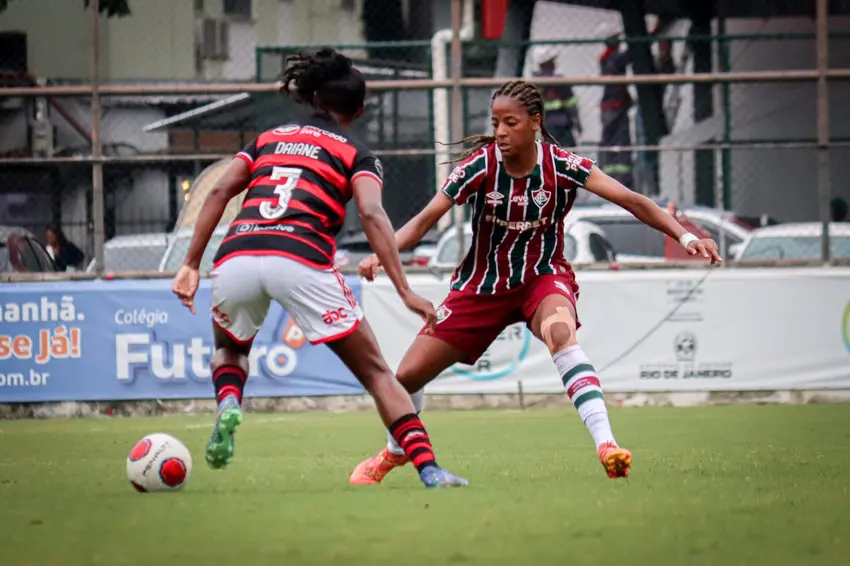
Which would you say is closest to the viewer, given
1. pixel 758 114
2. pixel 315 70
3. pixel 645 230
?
pixel 315 70

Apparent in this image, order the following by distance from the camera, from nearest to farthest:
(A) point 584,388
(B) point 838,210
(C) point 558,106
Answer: (A) point 584,388 → (B) point 838,210 → (C) point 558,106

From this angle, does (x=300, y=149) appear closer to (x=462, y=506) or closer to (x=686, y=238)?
(x=462, y=506)

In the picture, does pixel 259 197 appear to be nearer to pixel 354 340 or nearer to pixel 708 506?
pixel 354 340

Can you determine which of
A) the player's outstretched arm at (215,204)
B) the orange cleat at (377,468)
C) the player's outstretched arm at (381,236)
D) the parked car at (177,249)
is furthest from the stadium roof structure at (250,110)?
the player's outstretched arm at (381,236)

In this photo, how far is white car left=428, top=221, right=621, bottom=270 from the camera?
47.6 feet

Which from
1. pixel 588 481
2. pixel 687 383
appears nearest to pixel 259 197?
pixel 588 481

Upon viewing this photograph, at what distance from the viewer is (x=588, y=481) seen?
715cm

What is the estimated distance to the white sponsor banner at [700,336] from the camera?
13.7 m

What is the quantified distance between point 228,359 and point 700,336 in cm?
766

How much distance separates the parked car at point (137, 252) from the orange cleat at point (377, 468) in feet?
23.9

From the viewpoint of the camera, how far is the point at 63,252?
14.1m

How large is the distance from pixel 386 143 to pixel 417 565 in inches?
484

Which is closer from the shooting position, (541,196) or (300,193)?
(300,193)

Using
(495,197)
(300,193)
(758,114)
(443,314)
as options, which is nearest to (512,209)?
(495,197)
